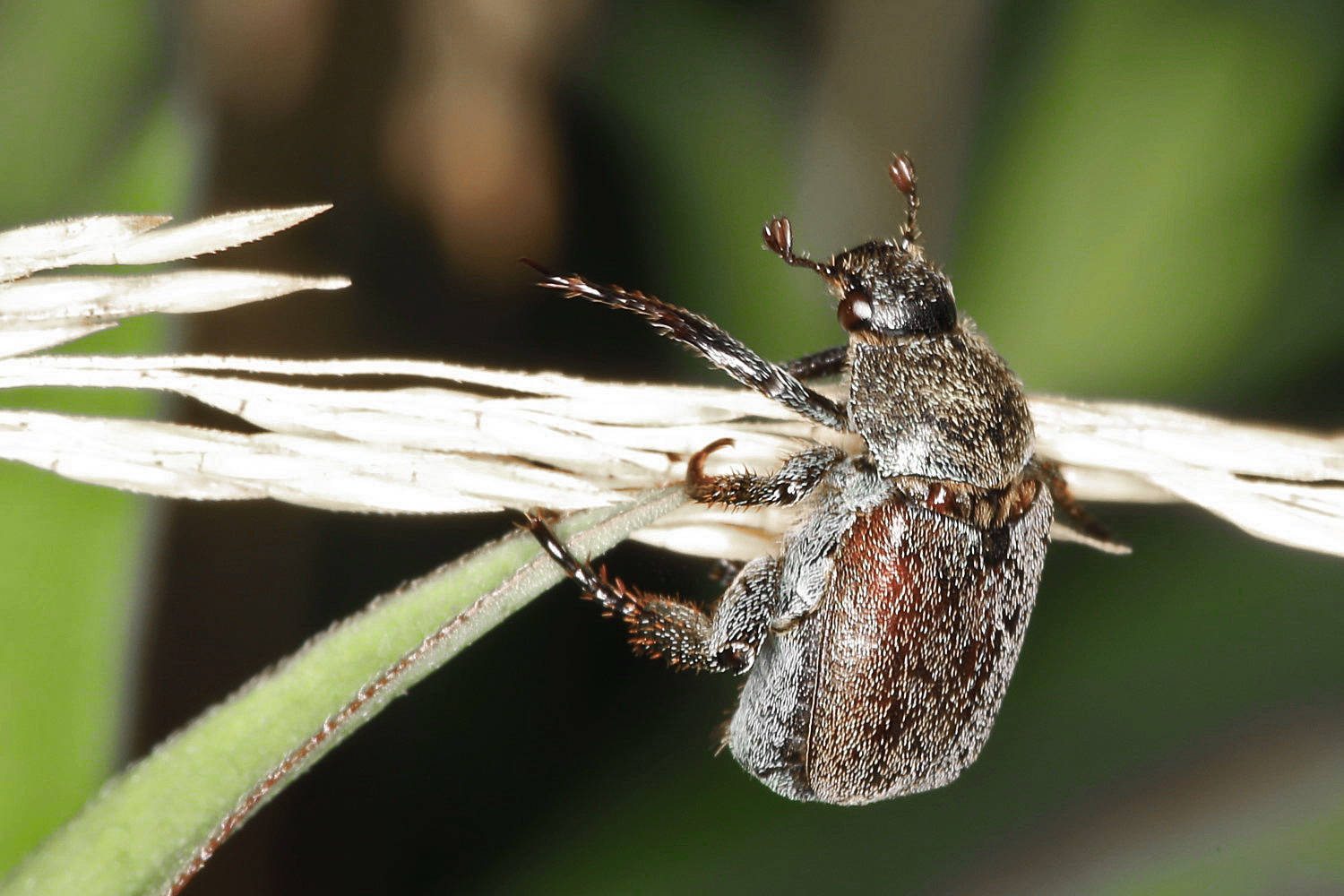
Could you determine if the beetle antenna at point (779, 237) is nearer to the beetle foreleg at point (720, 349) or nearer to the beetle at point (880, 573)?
the beetle at point (880, 573)

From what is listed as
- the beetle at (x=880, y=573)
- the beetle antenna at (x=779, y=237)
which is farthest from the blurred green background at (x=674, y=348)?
the beetle antenna at (x=779, y=237)

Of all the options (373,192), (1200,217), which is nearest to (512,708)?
(373,192)

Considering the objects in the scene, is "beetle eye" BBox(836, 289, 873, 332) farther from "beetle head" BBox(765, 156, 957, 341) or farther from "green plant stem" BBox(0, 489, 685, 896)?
"green plant stem" BBox(0, 489, 685, 896)

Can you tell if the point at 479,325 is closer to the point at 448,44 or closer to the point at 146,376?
the point at 448,44

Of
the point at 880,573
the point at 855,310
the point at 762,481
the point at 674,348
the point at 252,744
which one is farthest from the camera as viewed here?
the point at 674,348

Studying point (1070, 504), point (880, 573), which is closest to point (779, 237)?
point (880, 573)

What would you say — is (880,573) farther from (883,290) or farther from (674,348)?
(674,348)

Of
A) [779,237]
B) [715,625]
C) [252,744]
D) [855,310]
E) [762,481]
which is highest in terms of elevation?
[779,237]
